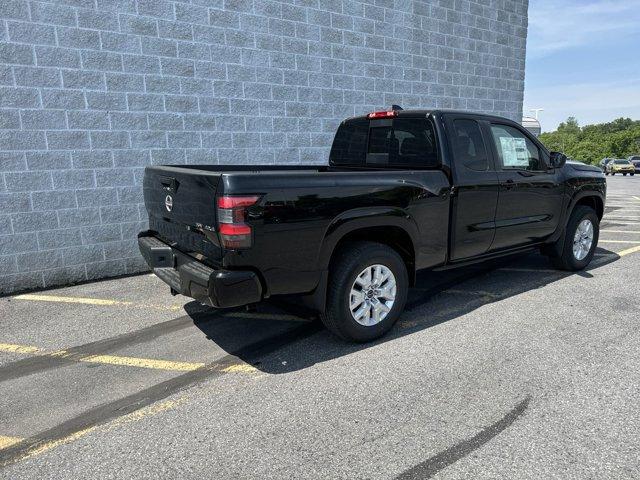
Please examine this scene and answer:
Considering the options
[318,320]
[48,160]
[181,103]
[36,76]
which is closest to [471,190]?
[318,320]

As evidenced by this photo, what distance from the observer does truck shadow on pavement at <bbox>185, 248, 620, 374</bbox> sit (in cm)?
398

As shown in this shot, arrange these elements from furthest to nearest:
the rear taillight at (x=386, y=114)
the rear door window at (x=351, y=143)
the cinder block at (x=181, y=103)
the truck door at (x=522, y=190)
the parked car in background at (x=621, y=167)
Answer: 1. the parked car in background at (x=621, y=167)
2. the cinder block at (x=181, y=103)
3. the rear door window at (x=351, y=143)
4. the truck door at (x=522, y=190)
5. the rear taillight at (x=386, y=114)

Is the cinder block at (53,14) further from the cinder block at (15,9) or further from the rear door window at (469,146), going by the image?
the rear door window at (469,146)

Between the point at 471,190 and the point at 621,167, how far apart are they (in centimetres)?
4173

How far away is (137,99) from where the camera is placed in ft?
20.5

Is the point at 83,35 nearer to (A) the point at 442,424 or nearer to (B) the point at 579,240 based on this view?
(A) the point at 442,424

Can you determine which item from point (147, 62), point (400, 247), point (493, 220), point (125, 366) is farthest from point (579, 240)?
point (147, 62)

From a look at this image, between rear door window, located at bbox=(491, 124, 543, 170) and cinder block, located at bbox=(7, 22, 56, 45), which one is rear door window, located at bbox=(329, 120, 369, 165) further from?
cinder block, located at bbox=(7, 22, 56, 45)

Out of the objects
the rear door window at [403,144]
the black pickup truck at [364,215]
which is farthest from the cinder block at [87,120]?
the rear door window at [403,144]

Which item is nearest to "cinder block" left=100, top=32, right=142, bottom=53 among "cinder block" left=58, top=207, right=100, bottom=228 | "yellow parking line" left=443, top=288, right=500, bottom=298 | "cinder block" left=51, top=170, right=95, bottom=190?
"cinder block" left=51, top=170, right=95, bottom=190

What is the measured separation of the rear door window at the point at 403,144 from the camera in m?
4.64

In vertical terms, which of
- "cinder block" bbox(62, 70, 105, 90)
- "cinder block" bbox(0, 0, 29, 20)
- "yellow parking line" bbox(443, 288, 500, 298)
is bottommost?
"yellow parking line" bbox(443, 288, 500, 298)

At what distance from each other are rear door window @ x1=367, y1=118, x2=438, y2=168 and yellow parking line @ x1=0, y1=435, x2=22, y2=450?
12.5ft

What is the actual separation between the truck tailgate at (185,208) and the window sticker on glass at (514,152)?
328 cm
